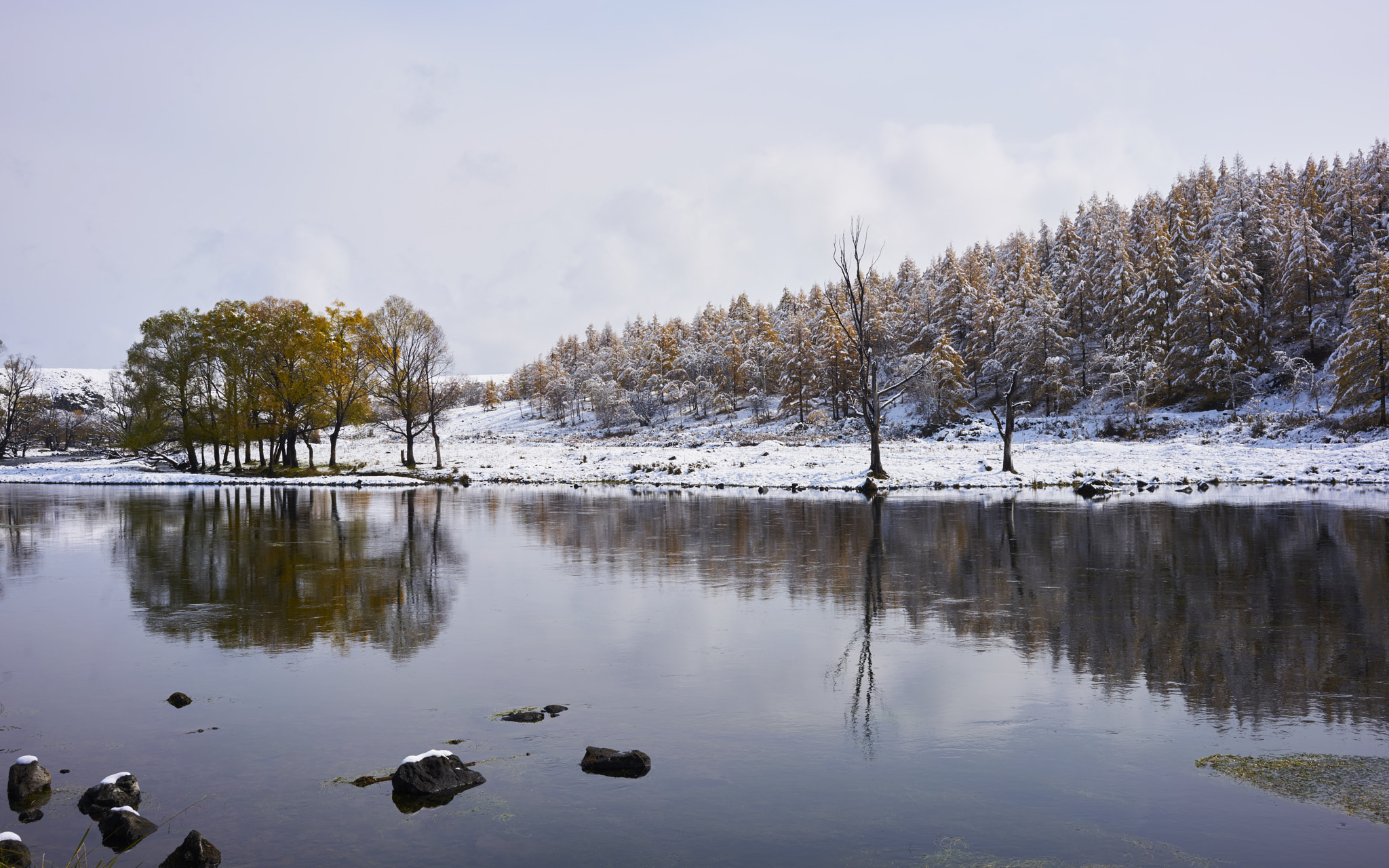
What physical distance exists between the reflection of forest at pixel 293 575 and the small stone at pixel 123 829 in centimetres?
384

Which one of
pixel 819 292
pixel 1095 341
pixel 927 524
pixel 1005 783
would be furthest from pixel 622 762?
pixel 819 292

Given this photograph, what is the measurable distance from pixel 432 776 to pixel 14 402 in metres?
89.9

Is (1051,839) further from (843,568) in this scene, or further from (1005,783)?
(843,568)

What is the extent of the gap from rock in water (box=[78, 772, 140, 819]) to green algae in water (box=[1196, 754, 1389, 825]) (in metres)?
6.79

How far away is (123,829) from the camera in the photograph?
4.71 m

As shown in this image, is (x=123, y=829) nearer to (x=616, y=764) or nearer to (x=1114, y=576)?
(x=616, y=764)

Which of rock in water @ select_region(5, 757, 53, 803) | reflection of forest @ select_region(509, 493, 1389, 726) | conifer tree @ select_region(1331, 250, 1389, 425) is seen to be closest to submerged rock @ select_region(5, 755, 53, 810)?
rock in water @ select_region(5, 757, 53, 803)

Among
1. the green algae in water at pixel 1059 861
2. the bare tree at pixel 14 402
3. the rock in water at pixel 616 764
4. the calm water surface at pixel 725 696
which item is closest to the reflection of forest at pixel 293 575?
the calm water surface at pixel 725 696

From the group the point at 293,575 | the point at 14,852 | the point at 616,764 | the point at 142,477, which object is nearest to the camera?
the point at 14,852

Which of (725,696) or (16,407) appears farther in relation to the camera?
(16,407)

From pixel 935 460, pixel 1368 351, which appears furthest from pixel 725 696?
pixel 1368 351

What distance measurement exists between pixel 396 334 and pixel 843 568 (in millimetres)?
44125

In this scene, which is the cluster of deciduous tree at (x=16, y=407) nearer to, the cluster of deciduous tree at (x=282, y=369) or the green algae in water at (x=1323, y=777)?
the cluster of deciduous tree at (x=282, y=369)

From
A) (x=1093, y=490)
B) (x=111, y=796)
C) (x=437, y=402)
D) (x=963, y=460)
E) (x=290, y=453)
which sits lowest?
(x=1093, y=490)
